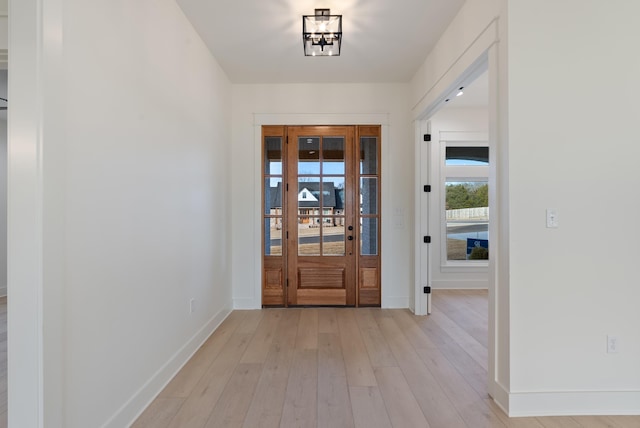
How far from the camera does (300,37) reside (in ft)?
10.0

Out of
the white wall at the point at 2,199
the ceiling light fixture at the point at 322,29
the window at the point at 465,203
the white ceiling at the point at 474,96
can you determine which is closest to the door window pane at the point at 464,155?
the window at the point at 465,203

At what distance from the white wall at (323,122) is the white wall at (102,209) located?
1.27m

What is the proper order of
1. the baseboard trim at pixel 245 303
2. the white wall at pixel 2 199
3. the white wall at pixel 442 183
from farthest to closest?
the white wall at pixel 442 183, the white wall at pixel 2 199, the baseboard trim at pixel 245 303

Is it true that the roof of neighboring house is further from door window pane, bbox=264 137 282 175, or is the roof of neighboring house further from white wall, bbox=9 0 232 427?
white wall, bbox=9 0 232 427

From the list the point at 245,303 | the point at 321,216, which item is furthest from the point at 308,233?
the point at 245,303

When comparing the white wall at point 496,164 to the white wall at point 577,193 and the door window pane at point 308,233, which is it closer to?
the white wall at point 577,193

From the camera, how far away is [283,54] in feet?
11.1

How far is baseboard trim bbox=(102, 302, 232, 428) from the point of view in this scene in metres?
1.81

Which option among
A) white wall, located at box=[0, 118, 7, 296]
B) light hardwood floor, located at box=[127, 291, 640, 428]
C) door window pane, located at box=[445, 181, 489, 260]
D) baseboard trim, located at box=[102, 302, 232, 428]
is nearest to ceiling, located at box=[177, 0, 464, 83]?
door window pane, located at box=[445, 181, 489, 260]

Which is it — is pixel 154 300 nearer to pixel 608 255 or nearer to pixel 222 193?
pixel 222 193

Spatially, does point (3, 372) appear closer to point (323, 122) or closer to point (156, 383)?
point (156, 383)

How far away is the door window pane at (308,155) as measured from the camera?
13.9ft

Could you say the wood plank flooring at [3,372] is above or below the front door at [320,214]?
below

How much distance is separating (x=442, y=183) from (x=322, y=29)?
3441 millimetres
